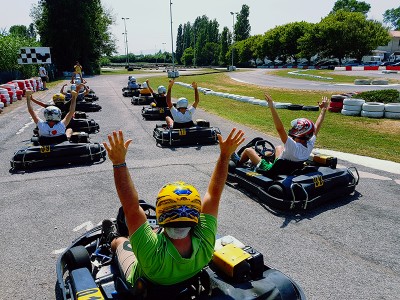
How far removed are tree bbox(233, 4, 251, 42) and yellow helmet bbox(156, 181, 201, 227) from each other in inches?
3557

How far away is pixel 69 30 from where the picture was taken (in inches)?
1901

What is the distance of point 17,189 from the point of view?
7.06 m

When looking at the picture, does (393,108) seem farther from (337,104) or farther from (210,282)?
(210,282)

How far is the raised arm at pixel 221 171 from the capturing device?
112 inches

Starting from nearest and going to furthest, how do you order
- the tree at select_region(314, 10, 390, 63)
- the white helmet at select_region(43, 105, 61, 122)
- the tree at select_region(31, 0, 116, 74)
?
the white helmet at select_region(43, 105, 61, 122)
the tree at select_region(31, 0, 116, 74)
the tree at select_region(314, 10, 390, 63)

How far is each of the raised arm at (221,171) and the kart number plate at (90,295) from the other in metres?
1.23

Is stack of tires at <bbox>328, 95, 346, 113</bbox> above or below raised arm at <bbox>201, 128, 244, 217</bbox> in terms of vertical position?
below

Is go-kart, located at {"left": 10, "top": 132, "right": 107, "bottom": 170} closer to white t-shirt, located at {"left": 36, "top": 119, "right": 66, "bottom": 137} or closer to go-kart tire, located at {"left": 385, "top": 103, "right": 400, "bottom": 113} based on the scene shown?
white t-shirt, located at {"left": 36, "top": 119, "right": 66, "bottom": 137}

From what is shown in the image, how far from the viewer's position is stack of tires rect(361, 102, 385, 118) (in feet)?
45.3

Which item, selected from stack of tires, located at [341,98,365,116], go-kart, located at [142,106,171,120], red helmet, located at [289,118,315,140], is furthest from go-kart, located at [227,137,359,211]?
stack of tires, located at [341,98,365,116]

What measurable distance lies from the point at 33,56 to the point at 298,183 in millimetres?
25992

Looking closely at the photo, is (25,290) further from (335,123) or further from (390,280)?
(335,123)

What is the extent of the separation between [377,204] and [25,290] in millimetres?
5583

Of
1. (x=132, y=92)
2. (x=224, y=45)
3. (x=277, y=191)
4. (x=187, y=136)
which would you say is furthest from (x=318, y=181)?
(x=224, y=45)
